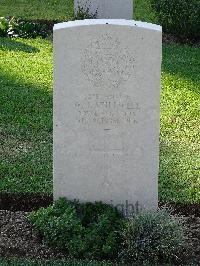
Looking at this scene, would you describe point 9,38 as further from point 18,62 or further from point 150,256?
point 150,256

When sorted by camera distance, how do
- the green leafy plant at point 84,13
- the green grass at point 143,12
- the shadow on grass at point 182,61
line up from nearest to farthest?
the shadow on grass at point 182,61 < the green leafy plant at point 84,13 < the green grass at point 143,12

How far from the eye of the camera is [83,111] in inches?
231

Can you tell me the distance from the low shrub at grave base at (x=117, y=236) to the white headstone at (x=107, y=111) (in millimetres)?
297

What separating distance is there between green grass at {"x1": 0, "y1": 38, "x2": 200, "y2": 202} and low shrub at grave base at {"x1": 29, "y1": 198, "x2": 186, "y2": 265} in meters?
1.14

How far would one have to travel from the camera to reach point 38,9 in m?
16.6

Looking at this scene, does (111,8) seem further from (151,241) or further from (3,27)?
(151,241)

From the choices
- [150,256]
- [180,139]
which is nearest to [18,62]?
[180,139]

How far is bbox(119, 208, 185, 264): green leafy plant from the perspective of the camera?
5.55 metres

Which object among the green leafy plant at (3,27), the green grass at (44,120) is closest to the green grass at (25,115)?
the green grass at (44,120)

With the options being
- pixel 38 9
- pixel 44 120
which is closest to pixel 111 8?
pixel 38 9

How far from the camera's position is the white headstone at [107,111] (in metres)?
5.71

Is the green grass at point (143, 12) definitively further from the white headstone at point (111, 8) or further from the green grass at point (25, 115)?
the green grass at point (25, 115)

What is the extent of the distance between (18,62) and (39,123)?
3.02 metres

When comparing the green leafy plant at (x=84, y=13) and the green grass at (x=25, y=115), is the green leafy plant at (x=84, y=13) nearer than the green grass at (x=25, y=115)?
No
